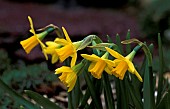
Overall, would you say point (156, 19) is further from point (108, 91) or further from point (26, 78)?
point (108, 91)

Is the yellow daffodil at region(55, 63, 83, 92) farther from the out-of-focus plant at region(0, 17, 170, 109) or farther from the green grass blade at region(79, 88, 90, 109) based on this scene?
the green grass blade at region(79, 88, 90, 109)

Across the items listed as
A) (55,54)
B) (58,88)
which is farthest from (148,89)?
(58,88)

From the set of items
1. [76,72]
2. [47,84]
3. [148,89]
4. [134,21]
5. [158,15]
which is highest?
[76,72]

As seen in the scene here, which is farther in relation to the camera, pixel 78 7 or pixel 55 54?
pixel 78 7

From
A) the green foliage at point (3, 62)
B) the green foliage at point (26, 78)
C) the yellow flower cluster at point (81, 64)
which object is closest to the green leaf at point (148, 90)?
the yellow flower cluster at point (81, 64)

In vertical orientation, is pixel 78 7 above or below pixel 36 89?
below

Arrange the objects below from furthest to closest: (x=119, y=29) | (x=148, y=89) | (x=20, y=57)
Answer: (x=119, y=29)
(x=20, y=57)
(x=148, y=89)

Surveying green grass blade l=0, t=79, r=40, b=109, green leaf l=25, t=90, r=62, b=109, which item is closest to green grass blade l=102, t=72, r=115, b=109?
green leaf l=25, t=90, r=62, b=109

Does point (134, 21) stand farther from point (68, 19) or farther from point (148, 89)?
point (148, 89)

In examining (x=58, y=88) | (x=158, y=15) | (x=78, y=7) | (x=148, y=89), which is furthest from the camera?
(x=78, y=7)
